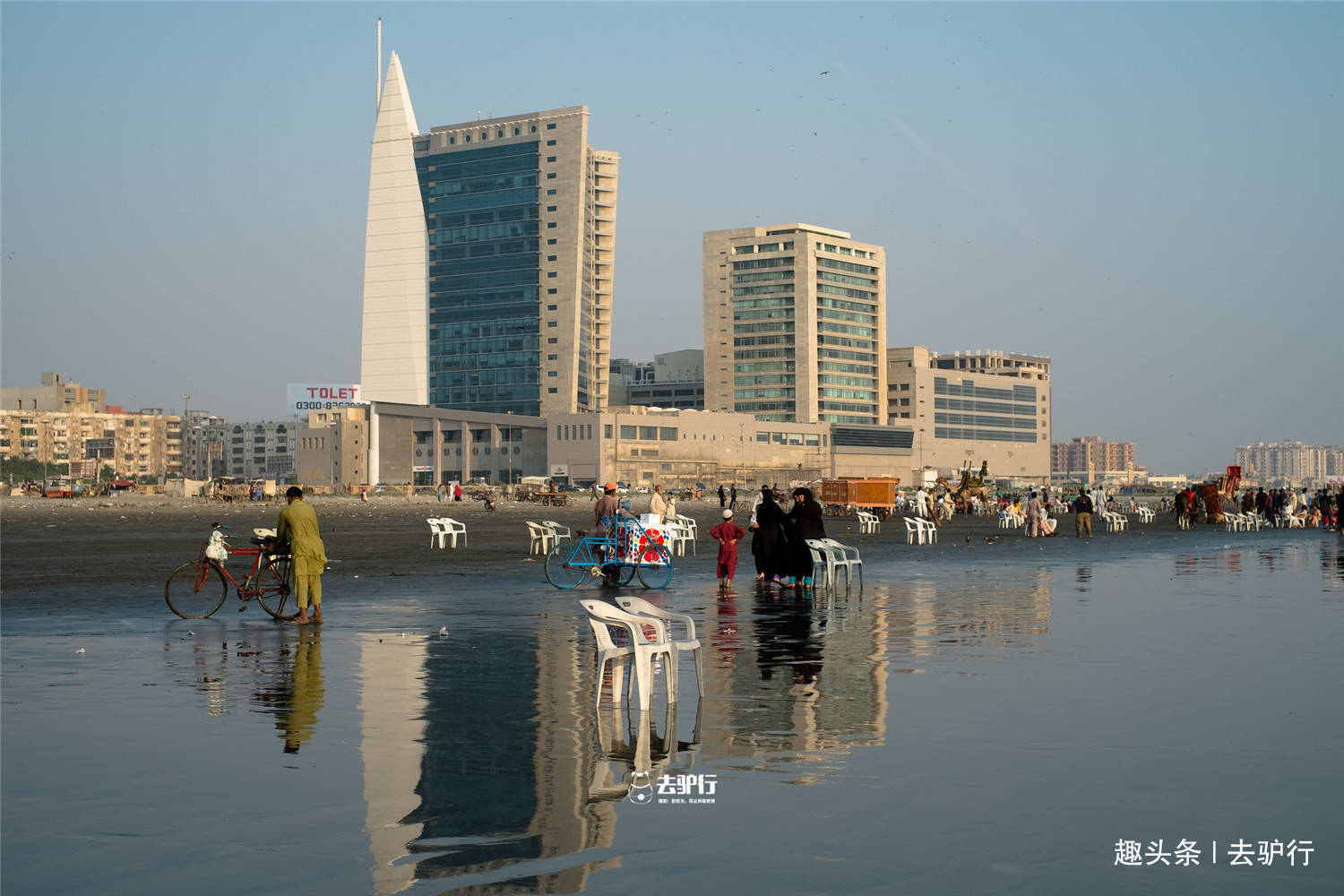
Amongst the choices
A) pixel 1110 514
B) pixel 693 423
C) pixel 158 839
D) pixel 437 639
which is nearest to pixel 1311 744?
pixel 158 839

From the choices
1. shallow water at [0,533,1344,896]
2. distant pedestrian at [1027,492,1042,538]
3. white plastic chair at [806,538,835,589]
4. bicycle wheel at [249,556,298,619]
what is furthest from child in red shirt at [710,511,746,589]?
distant pedestrian at [1027,492,1042,538]

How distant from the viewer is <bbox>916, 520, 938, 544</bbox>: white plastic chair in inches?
1836

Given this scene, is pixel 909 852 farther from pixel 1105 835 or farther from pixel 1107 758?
pixel 1107 758

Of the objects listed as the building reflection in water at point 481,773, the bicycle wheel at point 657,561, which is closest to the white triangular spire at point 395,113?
the bicycle wheel at point 657,561

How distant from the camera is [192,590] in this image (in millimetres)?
19422

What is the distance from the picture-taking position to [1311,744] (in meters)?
9.21

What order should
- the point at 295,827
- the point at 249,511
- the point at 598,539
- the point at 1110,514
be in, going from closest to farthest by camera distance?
the point at 295,827, the point at 598,539, the point at 1110,514, the point at 249,511

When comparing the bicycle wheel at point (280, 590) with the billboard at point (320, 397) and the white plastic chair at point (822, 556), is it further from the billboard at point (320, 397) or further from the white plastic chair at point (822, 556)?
the billboard at point (320, 397)

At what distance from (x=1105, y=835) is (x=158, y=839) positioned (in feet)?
15.6

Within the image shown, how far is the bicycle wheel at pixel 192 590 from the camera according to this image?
754 inches

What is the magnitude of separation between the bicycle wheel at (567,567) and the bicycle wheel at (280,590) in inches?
245

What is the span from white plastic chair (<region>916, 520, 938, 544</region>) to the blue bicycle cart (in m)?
22.5

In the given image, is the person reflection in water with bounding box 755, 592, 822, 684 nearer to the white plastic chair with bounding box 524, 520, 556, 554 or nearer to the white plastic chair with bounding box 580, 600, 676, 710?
the white plastic chair with bounding box 580, 600, 676, 710

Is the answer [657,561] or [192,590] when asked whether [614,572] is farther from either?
[192,590]
